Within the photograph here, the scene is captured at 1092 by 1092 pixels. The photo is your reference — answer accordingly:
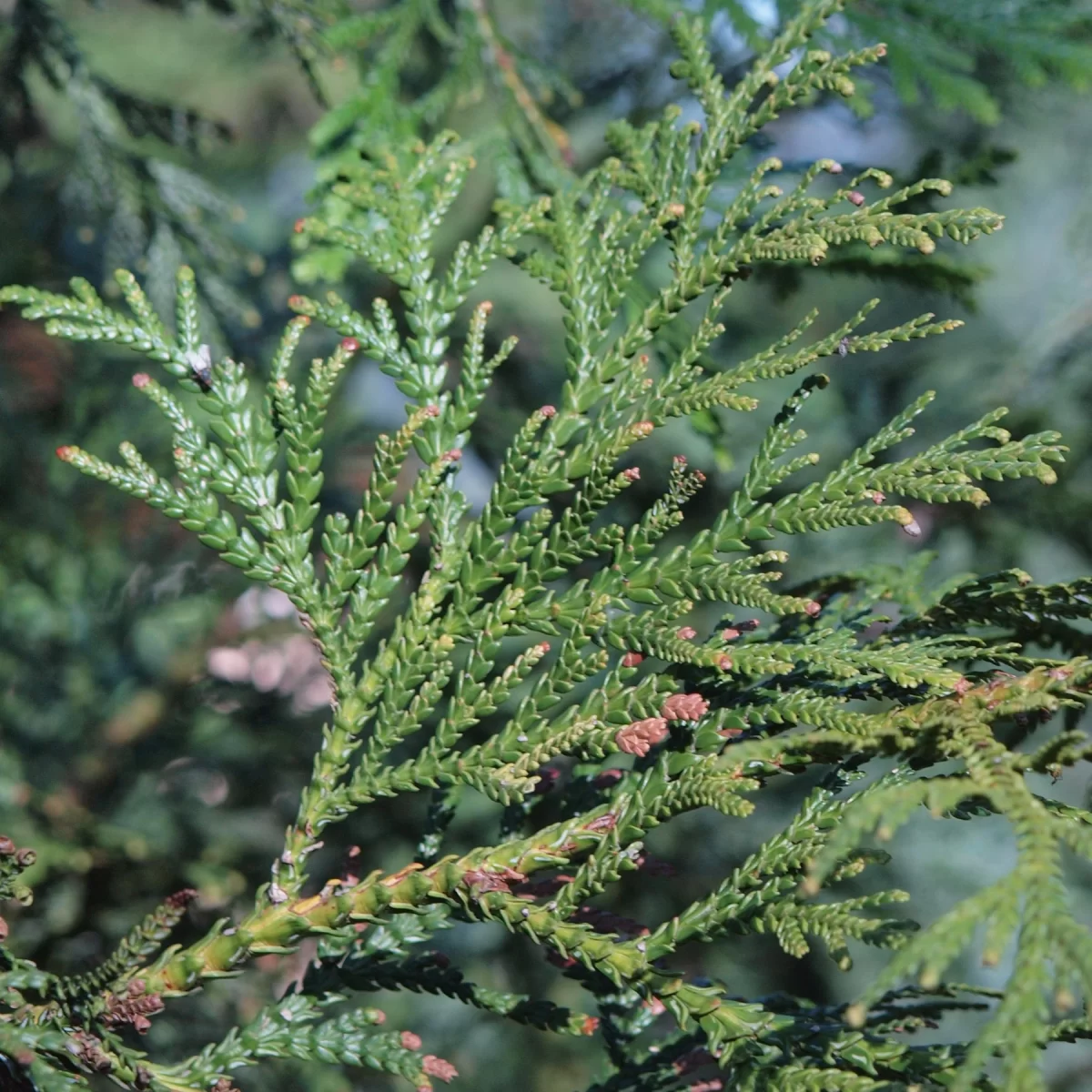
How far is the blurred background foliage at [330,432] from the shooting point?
5.60ft

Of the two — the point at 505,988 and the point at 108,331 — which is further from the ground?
the point at 108,331

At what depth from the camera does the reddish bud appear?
97 centimetres

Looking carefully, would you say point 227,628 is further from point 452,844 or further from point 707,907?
point 707,907

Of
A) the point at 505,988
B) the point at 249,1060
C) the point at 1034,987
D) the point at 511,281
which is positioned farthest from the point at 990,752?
the point at 511,281

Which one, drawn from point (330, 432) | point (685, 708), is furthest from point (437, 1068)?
point (330, 432)

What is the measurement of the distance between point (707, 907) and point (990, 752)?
1.07 ft

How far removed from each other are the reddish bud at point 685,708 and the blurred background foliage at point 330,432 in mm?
540

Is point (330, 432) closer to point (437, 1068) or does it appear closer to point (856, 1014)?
point (437, 1068)

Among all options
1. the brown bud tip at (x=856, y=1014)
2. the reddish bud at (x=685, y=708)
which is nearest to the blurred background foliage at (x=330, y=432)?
the reddish bud at (x=685, y=708)

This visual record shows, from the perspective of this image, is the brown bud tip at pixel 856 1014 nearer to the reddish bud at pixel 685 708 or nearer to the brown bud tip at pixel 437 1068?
the reddish bud at pixel 685 708

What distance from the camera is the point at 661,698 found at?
1.00m

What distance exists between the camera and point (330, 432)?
2.65 metres

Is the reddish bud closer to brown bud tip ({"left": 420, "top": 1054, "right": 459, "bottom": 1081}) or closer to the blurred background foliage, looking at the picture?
brown bud tip ({"left": 420, "top": 1054, "right": 459, "bottom": 1081})

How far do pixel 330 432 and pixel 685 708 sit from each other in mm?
1864
